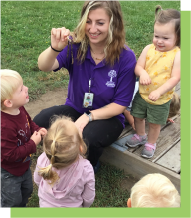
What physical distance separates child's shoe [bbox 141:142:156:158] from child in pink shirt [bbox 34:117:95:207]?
859mm

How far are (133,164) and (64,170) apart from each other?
1.08 meters

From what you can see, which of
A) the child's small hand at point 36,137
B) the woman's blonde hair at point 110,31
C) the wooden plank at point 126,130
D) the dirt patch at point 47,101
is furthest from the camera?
the dirt patch at point 47,101

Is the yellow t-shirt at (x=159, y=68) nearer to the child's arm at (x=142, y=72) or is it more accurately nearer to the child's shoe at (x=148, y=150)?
the child's arm at (x=142, y=72)

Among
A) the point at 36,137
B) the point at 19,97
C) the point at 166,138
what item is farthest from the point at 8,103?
the point at 166,138

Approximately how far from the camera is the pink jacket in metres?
1.63

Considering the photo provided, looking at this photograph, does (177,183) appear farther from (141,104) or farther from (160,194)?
(160,194)

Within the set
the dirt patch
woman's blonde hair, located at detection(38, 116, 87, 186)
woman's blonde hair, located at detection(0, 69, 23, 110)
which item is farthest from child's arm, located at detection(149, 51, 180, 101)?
the dirt patch

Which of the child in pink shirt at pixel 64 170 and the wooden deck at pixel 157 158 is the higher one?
the child in pink shirt at pixel 64 170

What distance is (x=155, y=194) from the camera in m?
1.23

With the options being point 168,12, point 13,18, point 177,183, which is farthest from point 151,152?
point 13,18

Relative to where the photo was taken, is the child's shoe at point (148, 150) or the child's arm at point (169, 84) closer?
the child's arm at point (169, 84)

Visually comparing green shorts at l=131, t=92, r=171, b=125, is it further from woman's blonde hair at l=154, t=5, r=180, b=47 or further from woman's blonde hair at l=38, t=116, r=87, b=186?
woman's blonde hair at l=38, t=116, r=87, b=186

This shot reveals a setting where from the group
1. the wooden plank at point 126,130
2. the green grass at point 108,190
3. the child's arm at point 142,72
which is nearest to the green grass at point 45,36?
the green grass at point 108,190

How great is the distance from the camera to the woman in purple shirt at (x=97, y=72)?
2.16 meters
